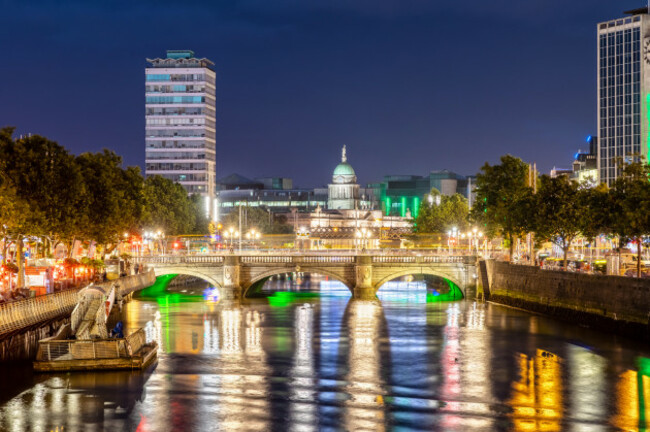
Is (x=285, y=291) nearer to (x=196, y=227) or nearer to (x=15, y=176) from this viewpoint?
(x=196, y=227)

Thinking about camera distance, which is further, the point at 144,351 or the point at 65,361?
the point at 144,351

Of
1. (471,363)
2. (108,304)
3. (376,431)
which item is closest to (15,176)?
(108,304)

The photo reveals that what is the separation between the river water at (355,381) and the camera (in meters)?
41.7

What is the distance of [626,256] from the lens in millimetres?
82875

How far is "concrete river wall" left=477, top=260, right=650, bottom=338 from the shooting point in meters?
62.8

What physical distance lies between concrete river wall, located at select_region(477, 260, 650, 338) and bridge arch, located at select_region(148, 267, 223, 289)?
3021 cm

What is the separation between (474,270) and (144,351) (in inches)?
2156

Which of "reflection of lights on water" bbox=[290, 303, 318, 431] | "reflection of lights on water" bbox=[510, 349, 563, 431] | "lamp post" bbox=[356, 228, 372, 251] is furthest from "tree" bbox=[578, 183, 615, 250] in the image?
"lamp post" bbox=[356, 228, 372, 251]

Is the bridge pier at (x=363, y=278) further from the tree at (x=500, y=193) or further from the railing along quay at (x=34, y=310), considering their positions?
the railing along quay at (x=34, y=310)

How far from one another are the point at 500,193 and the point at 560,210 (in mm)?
22457

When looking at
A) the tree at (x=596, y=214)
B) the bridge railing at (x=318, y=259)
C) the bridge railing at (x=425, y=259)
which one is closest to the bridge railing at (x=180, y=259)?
the bridge railing at (x=318, y=259)

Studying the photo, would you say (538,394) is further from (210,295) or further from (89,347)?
(210,295)

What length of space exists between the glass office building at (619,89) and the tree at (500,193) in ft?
243

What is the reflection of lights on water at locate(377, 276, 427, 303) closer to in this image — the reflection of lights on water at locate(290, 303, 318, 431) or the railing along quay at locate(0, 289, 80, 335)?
the reflection of lights on water at locate(290, 303, 318, 431)
